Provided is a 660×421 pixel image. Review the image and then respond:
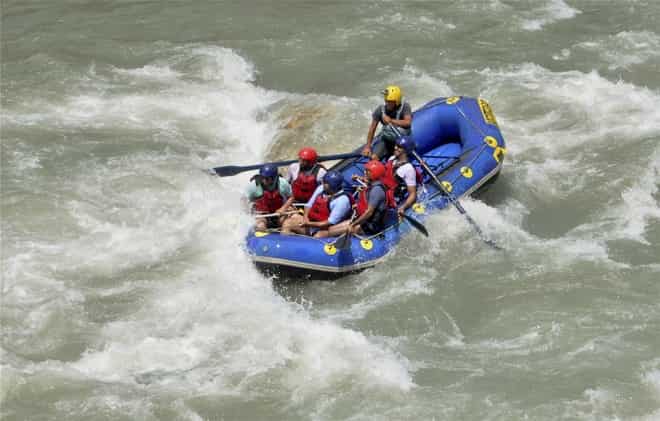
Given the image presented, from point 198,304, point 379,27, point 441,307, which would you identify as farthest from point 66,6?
point 441,307

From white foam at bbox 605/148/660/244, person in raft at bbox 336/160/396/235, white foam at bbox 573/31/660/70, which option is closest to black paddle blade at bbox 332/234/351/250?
person in raft at bbox 336/160/396/235

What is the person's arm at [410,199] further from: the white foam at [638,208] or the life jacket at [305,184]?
the white foam at [638,208]

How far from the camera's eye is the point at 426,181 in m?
9.84

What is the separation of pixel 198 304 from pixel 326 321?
130 cm

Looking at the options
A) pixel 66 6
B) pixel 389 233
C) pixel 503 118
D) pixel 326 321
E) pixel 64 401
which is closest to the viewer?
pixel 64 401

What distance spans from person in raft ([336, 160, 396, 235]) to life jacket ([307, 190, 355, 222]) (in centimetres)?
18

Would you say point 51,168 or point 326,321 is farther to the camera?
point 51,168

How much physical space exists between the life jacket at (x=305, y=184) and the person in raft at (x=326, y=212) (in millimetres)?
129

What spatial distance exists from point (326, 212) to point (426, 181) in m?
1.43

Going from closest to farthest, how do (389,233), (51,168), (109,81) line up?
(389,233) → (51,168) → (109,81)

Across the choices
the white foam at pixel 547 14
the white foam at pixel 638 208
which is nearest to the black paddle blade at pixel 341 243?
the white foam at pixel 638 208

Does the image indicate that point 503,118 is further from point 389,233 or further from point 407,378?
point 407,378

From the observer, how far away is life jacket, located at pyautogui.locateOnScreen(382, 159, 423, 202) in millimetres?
9305

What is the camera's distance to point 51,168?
1127 cm
